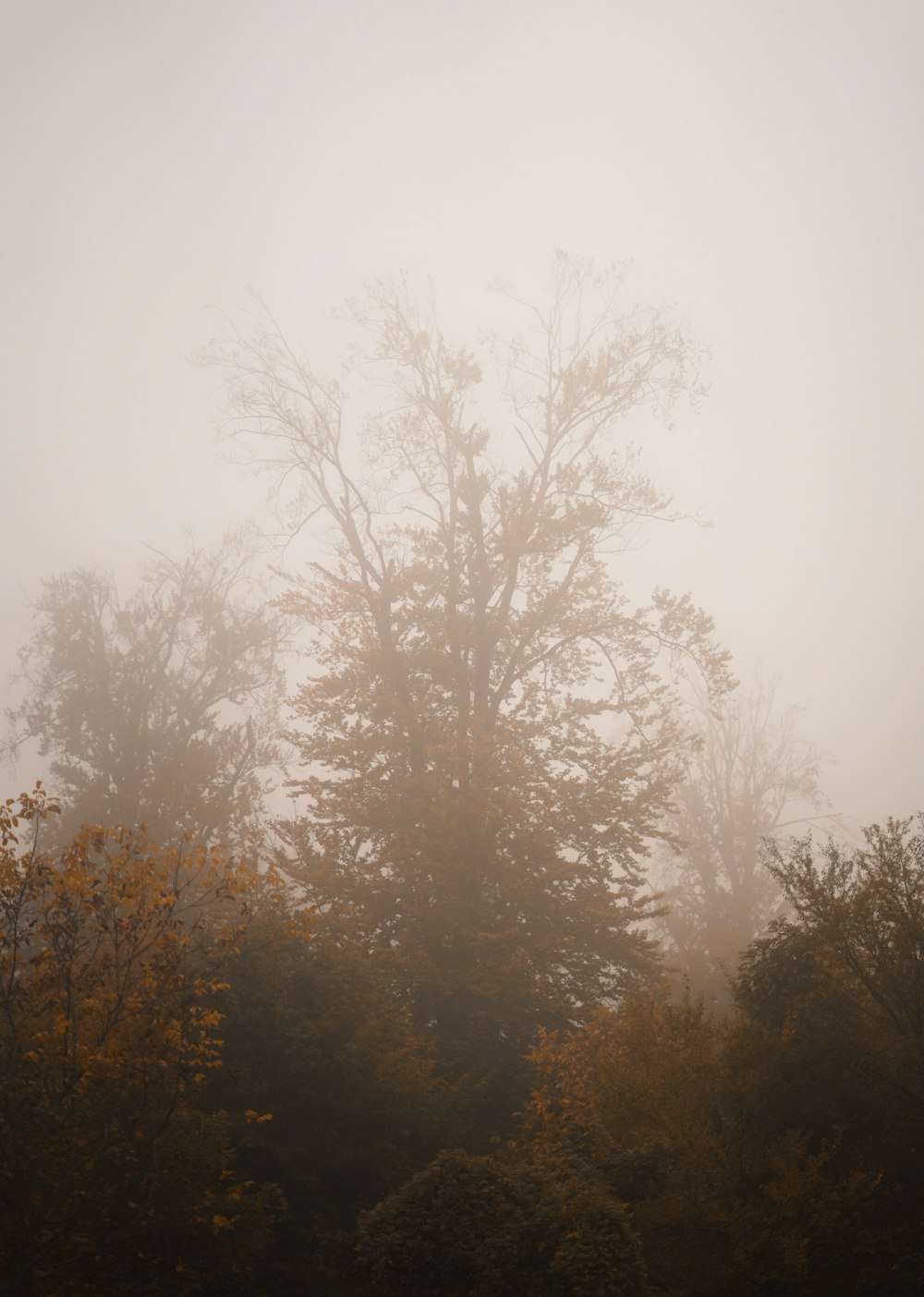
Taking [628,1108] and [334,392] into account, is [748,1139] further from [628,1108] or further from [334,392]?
[334,392]

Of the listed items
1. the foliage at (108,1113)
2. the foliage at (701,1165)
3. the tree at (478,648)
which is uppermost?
the tree at (478,648)

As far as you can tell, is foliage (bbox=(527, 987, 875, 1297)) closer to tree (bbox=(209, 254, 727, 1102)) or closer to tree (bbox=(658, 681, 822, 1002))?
tree (bbox=(209, 254, 727, 1102))

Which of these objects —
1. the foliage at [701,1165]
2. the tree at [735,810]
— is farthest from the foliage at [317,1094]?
the tree at [735,810]

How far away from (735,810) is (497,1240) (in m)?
29.3

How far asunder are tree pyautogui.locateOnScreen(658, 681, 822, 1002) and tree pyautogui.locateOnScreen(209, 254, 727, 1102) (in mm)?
14159

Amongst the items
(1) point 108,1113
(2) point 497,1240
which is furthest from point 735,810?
(1) point 108,1113

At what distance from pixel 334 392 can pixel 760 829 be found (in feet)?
80.4

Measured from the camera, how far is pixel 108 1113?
6.18m

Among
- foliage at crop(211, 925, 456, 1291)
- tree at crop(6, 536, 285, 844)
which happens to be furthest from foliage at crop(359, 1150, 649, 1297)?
tree at crop(6, 536, 285, 844)

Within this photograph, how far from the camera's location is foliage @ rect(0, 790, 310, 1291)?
560 centimetres

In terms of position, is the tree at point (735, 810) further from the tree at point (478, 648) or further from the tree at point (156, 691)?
the tree at point (156, 691)

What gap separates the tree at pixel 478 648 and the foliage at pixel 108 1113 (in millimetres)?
7334

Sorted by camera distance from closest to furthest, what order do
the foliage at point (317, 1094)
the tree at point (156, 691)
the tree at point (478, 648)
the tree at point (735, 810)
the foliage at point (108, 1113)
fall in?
the foliage at point (108, 1113) < the foliage at point (317, 1094) < the tree at point (478, 648) < the tree at point (156, 691) < the tree at point (735, 810)

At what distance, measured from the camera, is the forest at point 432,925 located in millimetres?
6207
